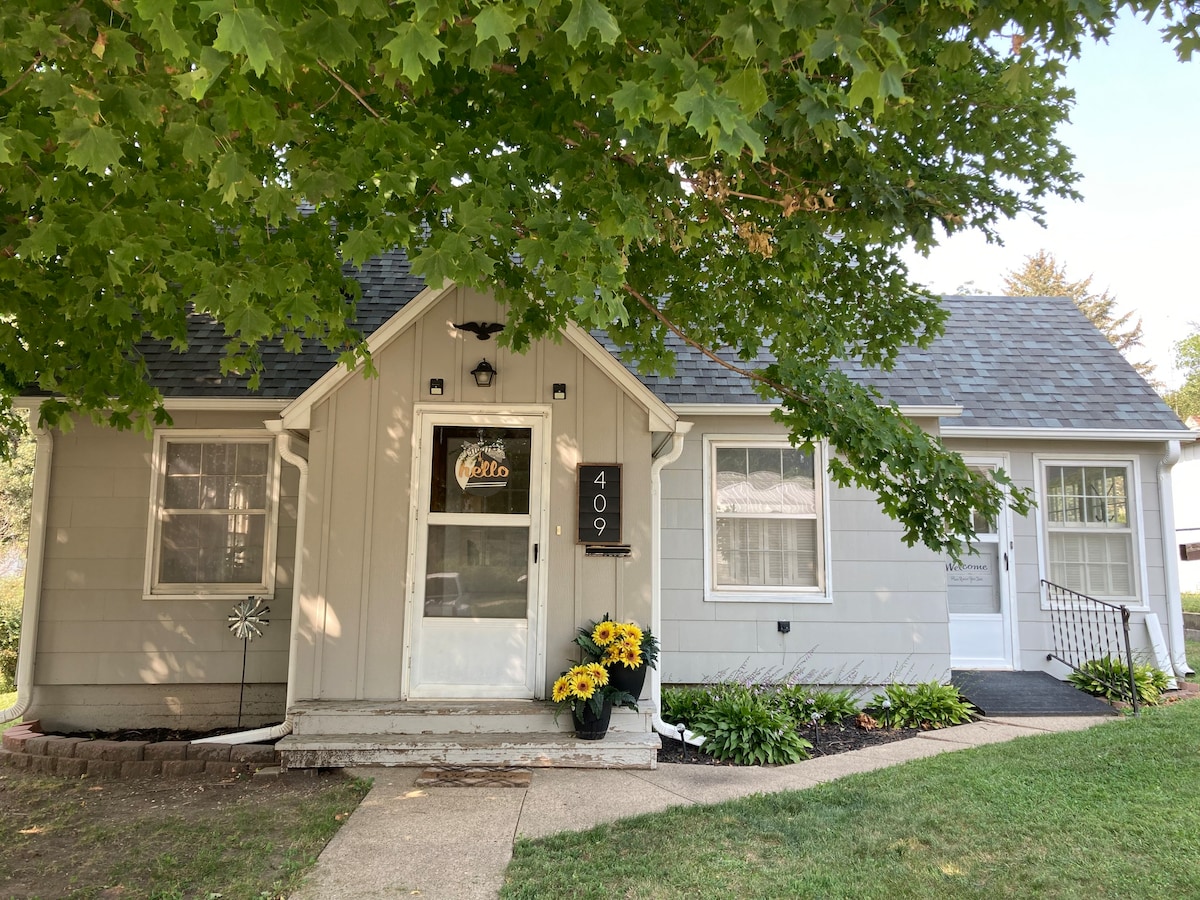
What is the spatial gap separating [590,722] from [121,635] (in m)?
4.50

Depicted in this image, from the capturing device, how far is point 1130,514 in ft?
28.9

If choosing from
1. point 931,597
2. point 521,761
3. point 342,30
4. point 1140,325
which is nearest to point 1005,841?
point 521,761

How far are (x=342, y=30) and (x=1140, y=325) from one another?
135 ft

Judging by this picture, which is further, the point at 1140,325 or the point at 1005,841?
the point at 1140,325

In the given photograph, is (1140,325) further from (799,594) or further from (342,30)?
(342,30)

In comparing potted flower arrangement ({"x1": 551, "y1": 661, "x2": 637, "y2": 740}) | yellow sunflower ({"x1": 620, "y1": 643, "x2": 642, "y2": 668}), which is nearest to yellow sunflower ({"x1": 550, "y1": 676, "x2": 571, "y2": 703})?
potted flower arrangement ({"x1": 551, "y1": 661, "x2": 637, "y2": 740})

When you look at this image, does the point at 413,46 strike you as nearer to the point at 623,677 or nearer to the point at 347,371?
the point at 347,371

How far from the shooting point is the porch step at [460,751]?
559cm

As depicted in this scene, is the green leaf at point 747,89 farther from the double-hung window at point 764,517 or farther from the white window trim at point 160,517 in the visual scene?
the white window trim at point 160,517

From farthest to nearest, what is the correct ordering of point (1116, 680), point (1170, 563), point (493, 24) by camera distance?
point (1170, 563)
point (1116, 680)
point (493, 24)

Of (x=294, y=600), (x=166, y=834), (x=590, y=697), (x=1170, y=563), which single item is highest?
(x=1170, y=563)

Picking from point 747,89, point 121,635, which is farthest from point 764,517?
point 121,635

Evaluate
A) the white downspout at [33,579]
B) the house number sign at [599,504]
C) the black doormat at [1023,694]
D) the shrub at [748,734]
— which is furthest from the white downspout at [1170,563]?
the white downspout at [33,579]

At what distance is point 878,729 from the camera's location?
712 centimetres
